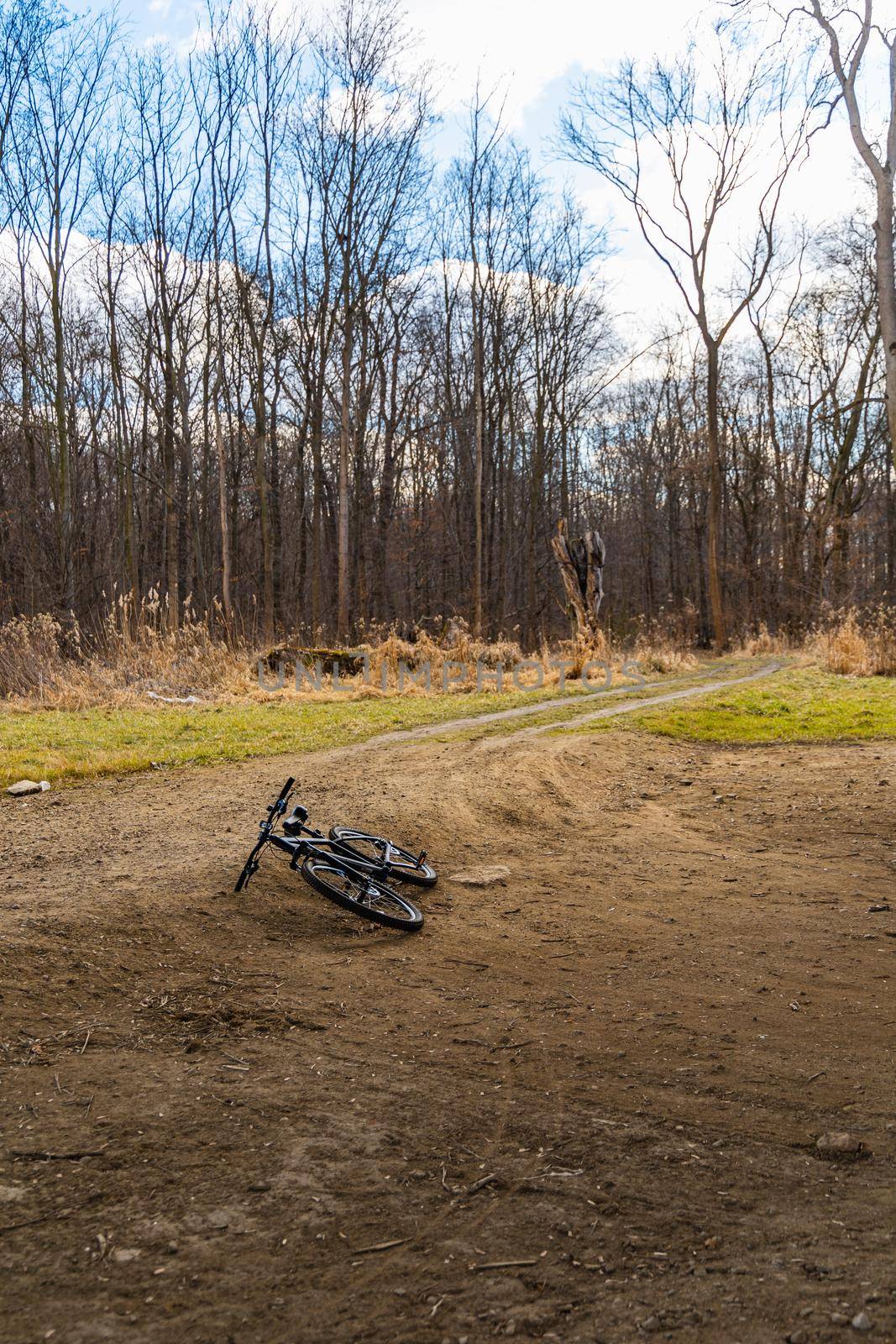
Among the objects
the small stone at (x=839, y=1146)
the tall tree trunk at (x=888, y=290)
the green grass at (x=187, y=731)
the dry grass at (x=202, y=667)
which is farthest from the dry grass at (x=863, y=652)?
the small stone at (x=839, y=1146)

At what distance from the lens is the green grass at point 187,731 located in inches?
332

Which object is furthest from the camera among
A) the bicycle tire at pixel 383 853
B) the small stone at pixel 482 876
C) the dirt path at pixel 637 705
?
the dirt path at pixel 637 705

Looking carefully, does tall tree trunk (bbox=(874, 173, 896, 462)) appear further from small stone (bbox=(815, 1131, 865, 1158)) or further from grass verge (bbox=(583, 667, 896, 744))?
small stone (bbox=(815, 1131, 865, 1158))

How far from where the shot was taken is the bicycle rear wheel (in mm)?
5016

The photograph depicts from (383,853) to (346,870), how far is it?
1.55 ft

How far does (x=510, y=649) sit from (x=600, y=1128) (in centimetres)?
1470

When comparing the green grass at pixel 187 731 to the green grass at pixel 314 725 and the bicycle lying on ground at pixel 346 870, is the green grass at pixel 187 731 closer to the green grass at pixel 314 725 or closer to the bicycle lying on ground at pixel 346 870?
the green grass at pixel 314 725

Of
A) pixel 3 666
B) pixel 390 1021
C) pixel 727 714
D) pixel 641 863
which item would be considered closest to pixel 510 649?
pixel 727 714

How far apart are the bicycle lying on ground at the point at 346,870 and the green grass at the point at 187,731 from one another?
11.3 ft

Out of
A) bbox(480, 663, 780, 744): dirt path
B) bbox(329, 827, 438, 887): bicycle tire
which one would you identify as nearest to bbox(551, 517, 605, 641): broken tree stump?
bbox(480, 663, 780, 744): dirt path

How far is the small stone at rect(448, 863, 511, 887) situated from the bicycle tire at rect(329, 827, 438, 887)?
163 mm

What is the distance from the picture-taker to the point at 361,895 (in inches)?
203

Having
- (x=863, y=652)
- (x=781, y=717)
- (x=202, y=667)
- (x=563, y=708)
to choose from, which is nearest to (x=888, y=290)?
(x=781, y=717)

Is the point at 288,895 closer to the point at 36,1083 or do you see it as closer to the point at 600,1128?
the point at 36,1083
